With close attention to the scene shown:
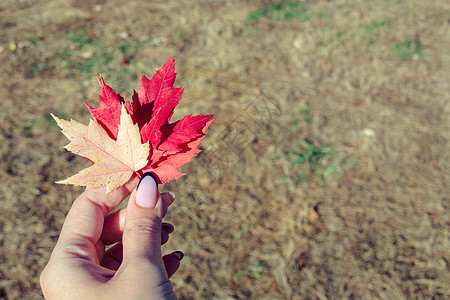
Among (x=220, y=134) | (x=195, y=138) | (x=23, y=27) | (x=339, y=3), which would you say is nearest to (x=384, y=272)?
(x=220, y=134)

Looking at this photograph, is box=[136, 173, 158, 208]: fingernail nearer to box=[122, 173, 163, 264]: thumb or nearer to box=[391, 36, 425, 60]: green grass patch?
box=[122, 173, 163, 264]: thumb

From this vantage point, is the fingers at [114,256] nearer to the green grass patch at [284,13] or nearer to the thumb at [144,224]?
the thumb at [144,224]

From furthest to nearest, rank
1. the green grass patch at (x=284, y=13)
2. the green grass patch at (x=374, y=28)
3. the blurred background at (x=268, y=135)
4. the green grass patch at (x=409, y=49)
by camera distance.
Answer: the green grass patch at (x=284, y=13)
the green grass patch at (x=374, y=28)
the green grass patch at (x=409, y=49)
the blurred background at (x=268, y=135)

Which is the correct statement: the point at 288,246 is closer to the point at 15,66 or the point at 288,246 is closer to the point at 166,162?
the point at 166,162

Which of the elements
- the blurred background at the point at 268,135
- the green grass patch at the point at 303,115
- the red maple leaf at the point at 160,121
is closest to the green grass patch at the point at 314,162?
the blurred background at the point at 268,135

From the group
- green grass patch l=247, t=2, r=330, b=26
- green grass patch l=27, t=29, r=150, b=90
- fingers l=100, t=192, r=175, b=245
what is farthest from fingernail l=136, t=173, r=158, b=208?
green grass patch l=247, t=2, r=330, b=26

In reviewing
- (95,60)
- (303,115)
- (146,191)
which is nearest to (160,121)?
(146,191)

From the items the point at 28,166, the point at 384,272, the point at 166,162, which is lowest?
the point at 384,272
